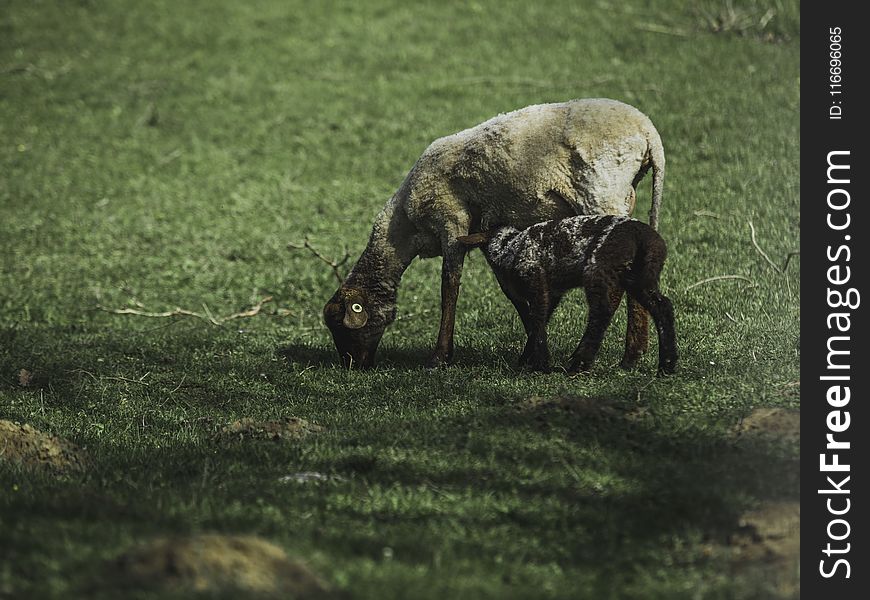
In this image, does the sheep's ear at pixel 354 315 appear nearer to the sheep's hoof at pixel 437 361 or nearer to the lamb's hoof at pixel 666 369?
the sheep's hoof at pixel 437 361

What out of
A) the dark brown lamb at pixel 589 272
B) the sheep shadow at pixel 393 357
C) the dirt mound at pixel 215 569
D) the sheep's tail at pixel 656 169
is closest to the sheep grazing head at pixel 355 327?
the sheep shadow at pixel 393 357

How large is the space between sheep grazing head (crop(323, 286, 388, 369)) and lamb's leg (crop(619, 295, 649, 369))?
2605mm

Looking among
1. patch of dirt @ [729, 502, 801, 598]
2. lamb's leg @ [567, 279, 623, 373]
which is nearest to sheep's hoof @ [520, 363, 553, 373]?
lamb's leg @ [567, 279, 623, 373]

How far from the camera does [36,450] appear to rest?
8.02m

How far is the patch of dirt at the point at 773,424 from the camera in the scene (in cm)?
672

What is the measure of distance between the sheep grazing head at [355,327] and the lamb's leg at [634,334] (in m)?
2.60

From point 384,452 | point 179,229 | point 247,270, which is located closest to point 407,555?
point 384,452

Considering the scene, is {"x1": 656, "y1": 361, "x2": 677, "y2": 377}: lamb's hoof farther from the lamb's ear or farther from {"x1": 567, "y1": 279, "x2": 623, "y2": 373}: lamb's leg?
the lamb's ear

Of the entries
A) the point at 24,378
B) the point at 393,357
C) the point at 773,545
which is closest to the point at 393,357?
the point at 393,357

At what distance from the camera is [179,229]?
56.3 feet

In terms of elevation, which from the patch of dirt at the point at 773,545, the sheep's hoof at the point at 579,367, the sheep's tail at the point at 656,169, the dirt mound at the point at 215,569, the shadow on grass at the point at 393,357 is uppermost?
the sheep's tail at the point at 656,169

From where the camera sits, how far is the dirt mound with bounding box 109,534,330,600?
14.8ft

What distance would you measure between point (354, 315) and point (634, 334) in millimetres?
2837

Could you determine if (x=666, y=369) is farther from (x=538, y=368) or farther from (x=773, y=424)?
(x=773, y=424)
